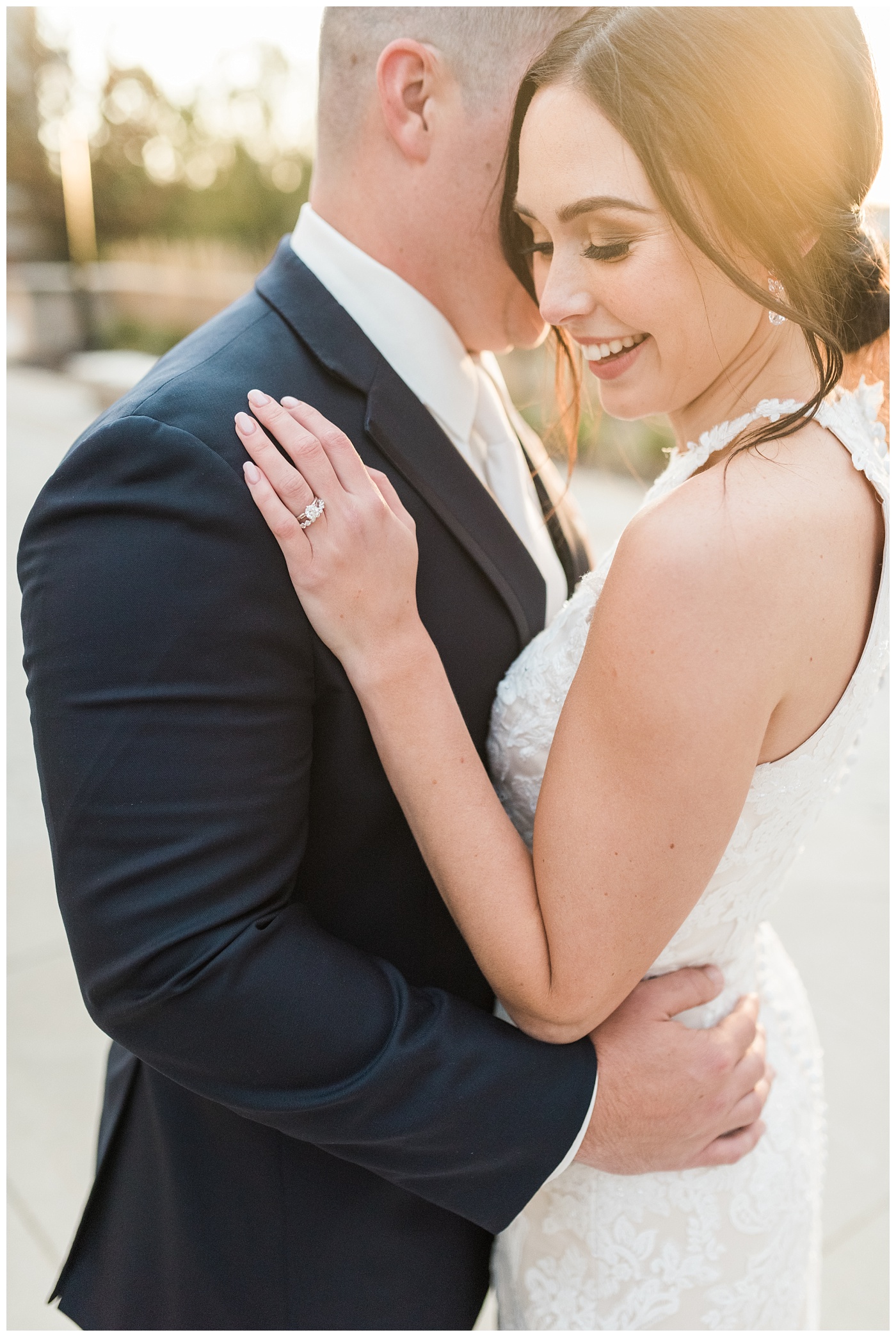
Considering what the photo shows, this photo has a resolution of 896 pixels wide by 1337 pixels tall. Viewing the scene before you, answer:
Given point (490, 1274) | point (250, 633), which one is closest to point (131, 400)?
point (250, 633)

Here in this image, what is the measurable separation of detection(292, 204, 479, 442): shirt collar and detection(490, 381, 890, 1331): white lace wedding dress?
378mm

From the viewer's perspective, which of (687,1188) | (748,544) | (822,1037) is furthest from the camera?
(822,1037)

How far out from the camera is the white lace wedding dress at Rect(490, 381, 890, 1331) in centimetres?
Answer: 149

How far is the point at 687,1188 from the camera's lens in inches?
62.2

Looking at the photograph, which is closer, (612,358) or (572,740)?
(572,740)

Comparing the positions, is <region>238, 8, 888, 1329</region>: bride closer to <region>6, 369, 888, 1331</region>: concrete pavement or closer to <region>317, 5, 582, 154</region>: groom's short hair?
<region>317, 5, 582, 154</region>: groom's short hair

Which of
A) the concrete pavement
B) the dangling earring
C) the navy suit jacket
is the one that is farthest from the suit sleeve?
the concrete pavement

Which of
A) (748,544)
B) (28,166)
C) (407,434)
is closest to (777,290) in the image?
(748,544)

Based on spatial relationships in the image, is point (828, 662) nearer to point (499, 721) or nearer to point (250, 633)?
point (499, 721)

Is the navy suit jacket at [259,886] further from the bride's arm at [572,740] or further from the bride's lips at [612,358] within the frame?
the bride's lips at [612,358]

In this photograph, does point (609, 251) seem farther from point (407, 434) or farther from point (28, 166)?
point (28, 166)

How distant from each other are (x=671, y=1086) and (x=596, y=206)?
1188mm

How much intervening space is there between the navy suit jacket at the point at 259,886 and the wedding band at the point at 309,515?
4cm

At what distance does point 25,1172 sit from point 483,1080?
2151mm
